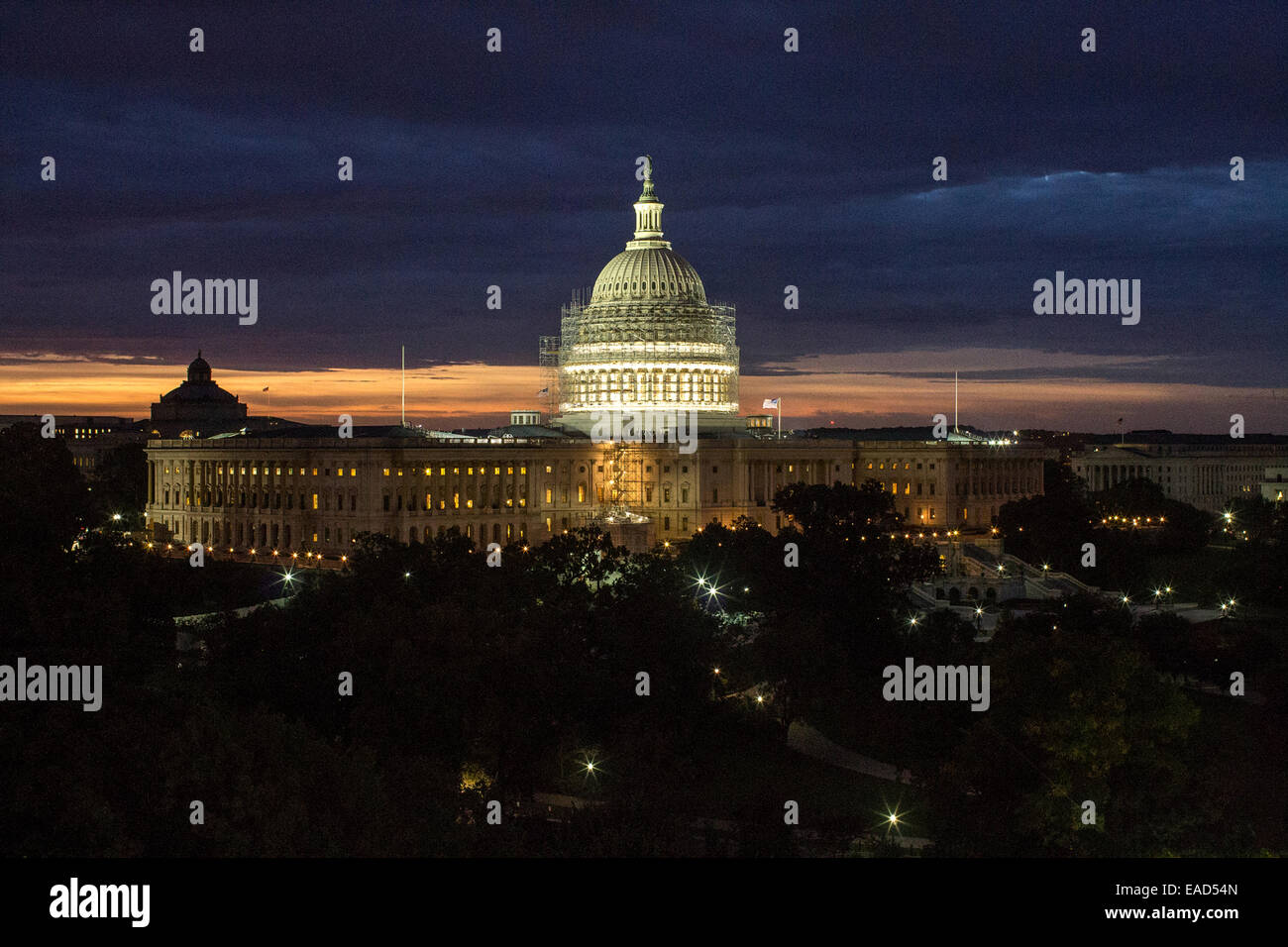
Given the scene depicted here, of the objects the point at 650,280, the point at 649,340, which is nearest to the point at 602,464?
the point at 649,340

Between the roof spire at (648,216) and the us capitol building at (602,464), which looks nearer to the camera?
the us capitol building at (602,464)

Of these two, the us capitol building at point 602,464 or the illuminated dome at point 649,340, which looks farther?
the illuminated dome at point 649,340

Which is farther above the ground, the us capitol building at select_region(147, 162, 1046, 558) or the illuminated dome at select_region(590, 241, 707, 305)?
the illuminated dome at select_region(590, 241, 707, 305)

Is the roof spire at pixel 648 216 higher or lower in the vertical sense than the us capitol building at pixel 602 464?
higher

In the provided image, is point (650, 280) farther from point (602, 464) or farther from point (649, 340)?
point (602, 464)

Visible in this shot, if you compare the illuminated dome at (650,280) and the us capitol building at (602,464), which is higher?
the illuminated dome at (650,280)
